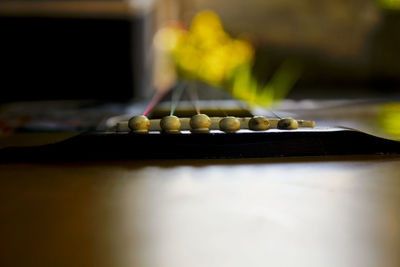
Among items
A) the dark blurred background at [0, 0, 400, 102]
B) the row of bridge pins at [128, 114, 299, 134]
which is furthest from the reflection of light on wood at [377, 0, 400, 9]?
the row of bridge pins at [128, 114, 299, 134]

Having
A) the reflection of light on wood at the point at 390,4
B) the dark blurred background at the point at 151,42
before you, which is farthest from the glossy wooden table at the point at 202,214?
the reflection of light on wood at the point at 390,4

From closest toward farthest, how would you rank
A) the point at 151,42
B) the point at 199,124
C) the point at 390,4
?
the point at 199,124
the point at 151,42
the point at 390,4

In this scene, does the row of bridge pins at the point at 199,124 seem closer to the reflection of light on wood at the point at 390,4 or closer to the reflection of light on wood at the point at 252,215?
the reflection of light on wood at the point at 252,215

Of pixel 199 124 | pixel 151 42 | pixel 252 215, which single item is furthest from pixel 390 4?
pixel 252 215

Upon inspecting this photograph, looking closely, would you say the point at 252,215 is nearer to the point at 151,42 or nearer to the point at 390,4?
the point at 151,42

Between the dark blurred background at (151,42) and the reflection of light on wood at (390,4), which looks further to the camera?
the reflection of light on wood at (390,4)

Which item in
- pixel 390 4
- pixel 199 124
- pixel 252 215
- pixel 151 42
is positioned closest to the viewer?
pixel 252 215
